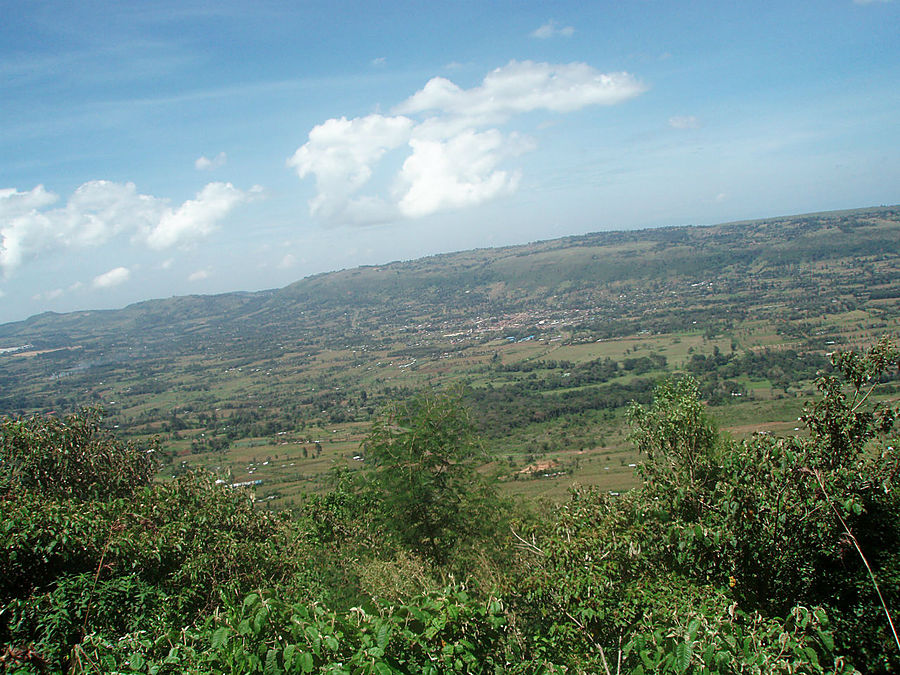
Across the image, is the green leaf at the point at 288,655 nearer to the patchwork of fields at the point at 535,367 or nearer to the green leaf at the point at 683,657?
the green leaf at the point at 683,657

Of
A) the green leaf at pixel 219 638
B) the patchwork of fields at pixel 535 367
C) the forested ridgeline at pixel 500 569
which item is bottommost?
the patchwork of fields at pixel 535 367

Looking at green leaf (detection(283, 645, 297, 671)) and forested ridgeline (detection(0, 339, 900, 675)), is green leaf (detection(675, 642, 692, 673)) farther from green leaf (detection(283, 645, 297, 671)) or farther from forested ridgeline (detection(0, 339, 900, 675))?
green leaf (detection(283, 645, 297, 671))

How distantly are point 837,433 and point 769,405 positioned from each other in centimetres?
5736

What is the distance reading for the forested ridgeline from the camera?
4.48 meters

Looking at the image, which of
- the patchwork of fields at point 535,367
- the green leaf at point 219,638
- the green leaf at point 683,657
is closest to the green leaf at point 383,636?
the green leaf at point 219,638

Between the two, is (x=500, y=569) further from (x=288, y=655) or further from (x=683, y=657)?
(x=288, y=655)

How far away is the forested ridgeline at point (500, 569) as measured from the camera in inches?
176

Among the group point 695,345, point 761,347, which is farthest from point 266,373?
point 761,347

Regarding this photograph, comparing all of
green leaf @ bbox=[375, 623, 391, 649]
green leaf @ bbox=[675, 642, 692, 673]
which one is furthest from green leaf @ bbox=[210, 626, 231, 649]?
green leaf @ bbox=[675, 642, 692, 673]

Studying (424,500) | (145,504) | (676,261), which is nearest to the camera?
(145,504)

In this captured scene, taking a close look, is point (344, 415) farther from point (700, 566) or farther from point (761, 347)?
point (700, 566)

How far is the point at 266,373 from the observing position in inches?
5349

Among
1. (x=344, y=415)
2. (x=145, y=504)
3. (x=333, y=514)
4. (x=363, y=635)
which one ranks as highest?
(x=363, y=635)

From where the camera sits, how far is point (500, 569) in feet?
42.1
